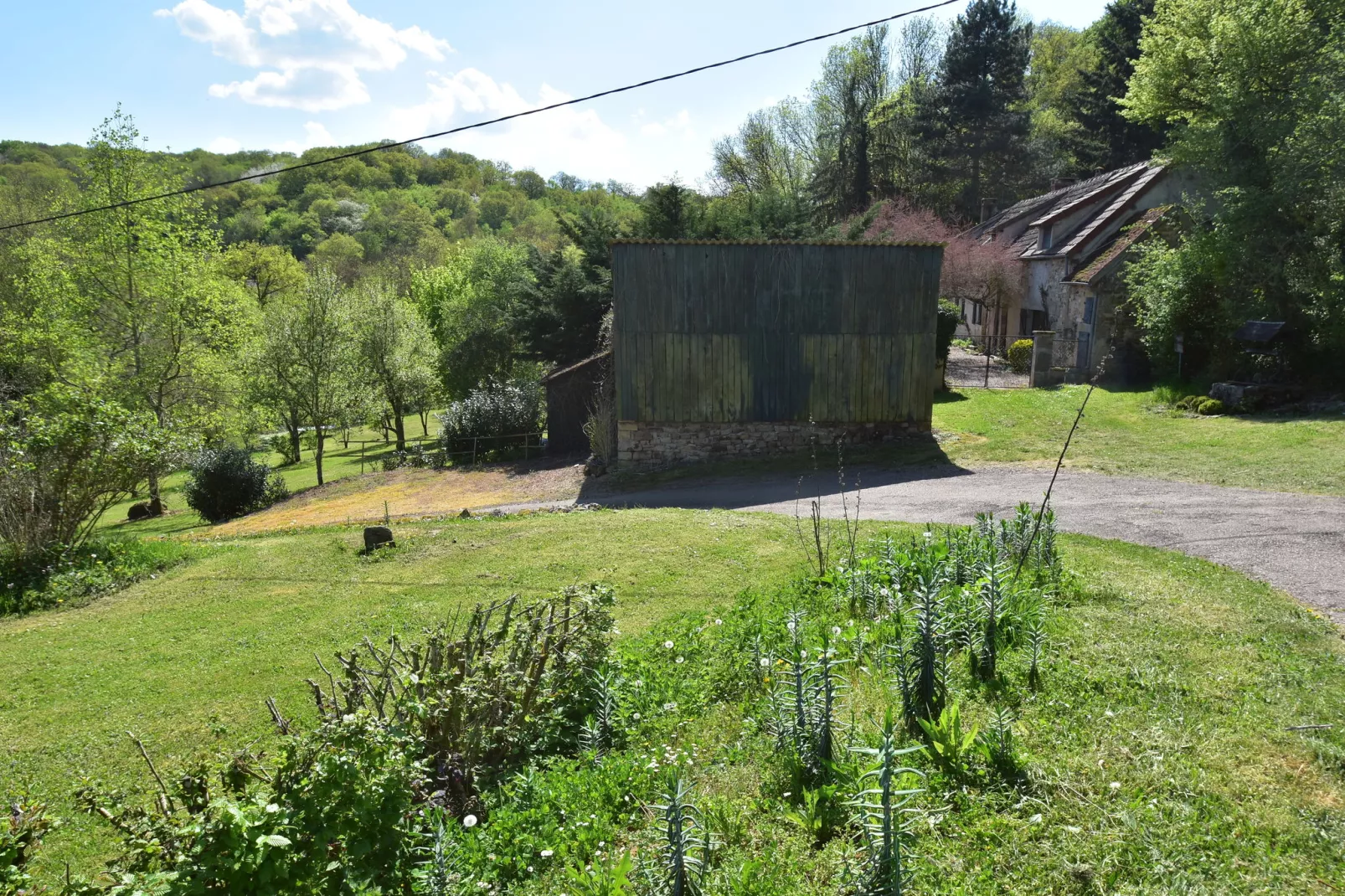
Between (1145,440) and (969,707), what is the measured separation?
47.6 feet

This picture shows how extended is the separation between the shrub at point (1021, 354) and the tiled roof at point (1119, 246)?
103 inches

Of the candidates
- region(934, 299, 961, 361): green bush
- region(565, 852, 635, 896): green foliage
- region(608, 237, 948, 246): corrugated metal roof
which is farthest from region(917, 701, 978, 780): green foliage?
region(934, 299, 961, 361): green bush

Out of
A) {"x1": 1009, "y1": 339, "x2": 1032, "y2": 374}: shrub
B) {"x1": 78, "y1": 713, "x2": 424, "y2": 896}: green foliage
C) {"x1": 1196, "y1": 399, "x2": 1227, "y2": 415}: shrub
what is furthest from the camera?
{"x1": 1009, "y1": 339, "x2": 1032, "y2": 374}: shrub

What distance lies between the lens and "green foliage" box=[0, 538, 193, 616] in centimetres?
1023

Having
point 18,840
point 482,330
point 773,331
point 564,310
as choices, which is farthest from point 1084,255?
point 18,840

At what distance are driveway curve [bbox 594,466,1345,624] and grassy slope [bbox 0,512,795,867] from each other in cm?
232

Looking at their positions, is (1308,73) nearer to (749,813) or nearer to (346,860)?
(749,813)

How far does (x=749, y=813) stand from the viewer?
12.7 feet

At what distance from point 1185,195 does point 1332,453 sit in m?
11.7

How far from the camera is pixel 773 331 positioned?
17031mm

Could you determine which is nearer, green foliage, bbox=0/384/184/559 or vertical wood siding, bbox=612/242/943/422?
green foliage, bbox=0/384/184/559

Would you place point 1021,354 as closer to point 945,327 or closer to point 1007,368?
point 1007,368

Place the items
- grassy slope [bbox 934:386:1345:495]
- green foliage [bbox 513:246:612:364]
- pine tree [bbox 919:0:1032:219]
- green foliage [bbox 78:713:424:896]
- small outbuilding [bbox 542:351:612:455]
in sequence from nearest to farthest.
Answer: green foliage [bbox 78:713:424:896] → grassy slope [bbox 934:386:1345:495] → small outbuilding [bbox 542:351:612:455] → green foliage [bbox 513:246:612:364] → pine tree [bbox 919:0:1032:219]

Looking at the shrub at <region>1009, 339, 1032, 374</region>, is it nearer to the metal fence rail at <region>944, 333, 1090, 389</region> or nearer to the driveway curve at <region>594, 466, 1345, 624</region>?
the metal fence rail at <region>944, 333, 1090, 389</region>
